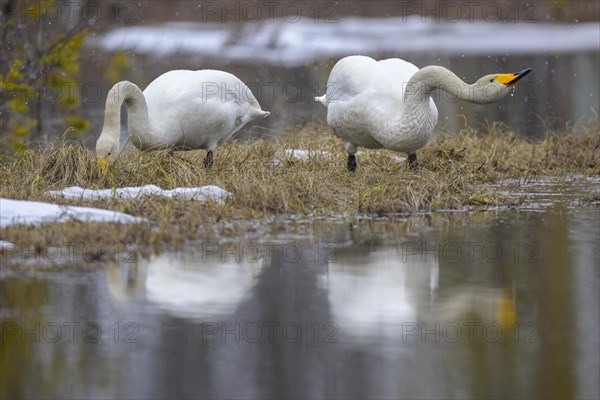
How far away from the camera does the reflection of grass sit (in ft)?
29.3

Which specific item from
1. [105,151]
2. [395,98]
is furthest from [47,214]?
[395,98]

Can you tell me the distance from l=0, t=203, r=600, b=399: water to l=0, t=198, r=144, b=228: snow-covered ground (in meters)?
0.72

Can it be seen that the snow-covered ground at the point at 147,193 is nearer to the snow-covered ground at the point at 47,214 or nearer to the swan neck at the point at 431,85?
the snow-covered ground at the point at 47,214

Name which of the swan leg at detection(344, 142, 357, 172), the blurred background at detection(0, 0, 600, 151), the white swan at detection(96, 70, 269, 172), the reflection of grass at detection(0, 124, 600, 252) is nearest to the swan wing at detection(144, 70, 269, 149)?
the white swan at detection(96, 70, 269, 172)

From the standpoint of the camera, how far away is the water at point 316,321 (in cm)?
→ 523

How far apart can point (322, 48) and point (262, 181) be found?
3020 centimetres

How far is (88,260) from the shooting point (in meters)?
7.73

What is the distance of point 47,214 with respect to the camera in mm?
8500

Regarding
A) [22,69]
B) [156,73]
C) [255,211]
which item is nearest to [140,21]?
[156,73]

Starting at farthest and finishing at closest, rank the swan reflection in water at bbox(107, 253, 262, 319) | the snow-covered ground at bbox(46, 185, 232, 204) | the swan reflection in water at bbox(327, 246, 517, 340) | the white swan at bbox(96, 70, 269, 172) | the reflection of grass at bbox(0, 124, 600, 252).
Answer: the white swan at bbox(96, 70, 269, 172)
the snow-covered ground at bbox(46, 185, 232, 204)
the reflection of grass at bbox(0, 124, 600, 252)
the swan reflection in water at bbox(107, 253, 262, 319)
the swan reflection in water at bbox(327, 246, 517, 340)

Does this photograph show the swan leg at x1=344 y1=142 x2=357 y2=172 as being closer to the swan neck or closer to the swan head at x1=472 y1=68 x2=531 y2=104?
the swan neck

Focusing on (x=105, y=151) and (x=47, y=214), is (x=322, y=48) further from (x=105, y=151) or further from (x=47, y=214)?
(x=47, y=214)

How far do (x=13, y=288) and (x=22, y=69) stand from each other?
8.47m

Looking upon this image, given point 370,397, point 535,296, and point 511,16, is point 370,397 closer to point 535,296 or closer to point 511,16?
point 535,296
